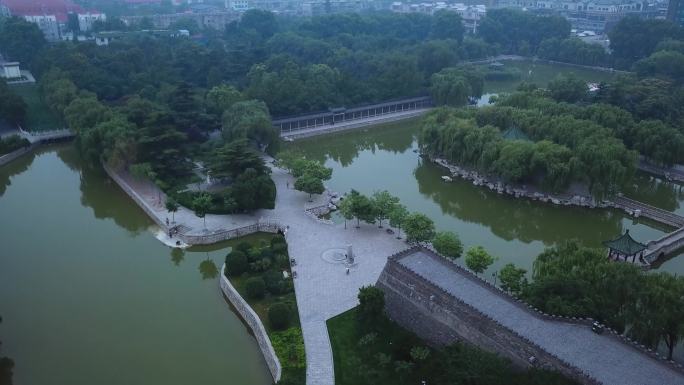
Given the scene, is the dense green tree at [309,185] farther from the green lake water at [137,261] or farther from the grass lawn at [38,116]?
the grass lawn at [38,116]

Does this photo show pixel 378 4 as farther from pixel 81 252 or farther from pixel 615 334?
pixel 615 334

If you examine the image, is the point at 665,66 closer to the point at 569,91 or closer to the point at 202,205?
the point at 569,91

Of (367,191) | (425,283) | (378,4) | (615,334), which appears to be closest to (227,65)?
(367,191)

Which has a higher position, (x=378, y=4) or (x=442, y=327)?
(x=378, y=4)

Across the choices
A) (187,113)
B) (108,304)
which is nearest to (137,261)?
(108,304)

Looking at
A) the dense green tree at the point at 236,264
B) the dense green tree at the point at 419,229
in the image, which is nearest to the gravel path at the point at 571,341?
the dense green tree at the point at 419,229

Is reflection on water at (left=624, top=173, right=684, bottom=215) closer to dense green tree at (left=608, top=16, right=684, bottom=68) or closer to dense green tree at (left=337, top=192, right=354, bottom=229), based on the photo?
dense green tree at (left=337, top=192, right=354, bottom=229)
